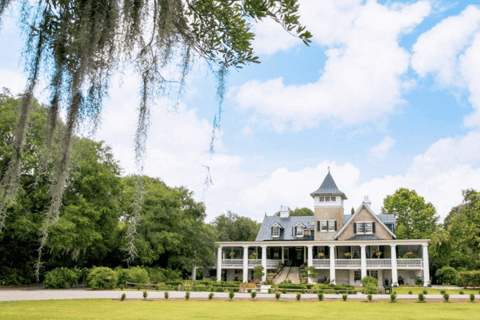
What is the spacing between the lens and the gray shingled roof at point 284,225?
41.3 meters

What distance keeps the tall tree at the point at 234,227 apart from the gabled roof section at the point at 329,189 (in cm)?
1777

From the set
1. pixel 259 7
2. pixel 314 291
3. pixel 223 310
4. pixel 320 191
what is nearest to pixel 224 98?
pixel 259 7

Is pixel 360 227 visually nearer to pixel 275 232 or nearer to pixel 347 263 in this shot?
pixel 347 263

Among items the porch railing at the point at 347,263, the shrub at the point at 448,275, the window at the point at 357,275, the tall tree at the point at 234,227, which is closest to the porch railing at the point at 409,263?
the porch railing at the point at 347,263

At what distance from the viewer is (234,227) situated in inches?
2164

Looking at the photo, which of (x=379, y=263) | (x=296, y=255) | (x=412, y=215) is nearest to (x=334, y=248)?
(x=379, y=263)

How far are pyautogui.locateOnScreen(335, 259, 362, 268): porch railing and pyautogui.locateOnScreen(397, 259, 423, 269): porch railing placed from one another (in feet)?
10.4

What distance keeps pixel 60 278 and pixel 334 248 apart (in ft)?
74.8

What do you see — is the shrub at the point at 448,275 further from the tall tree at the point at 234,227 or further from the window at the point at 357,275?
the tall tree at the point at 234,227

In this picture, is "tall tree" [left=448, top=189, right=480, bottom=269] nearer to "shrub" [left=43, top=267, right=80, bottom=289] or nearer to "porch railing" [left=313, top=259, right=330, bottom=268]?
"porch railing" [left=313, top=259, right=330, bottom=268]

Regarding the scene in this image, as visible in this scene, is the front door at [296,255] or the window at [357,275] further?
the front door at [296,255]

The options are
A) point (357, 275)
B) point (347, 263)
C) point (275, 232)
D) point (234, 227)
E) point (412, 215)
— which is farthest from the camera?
point (234, 227)

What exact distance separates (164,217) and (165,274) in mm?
4487

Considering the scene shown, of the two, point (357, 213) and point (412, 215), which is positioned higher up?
point (412, 215)
